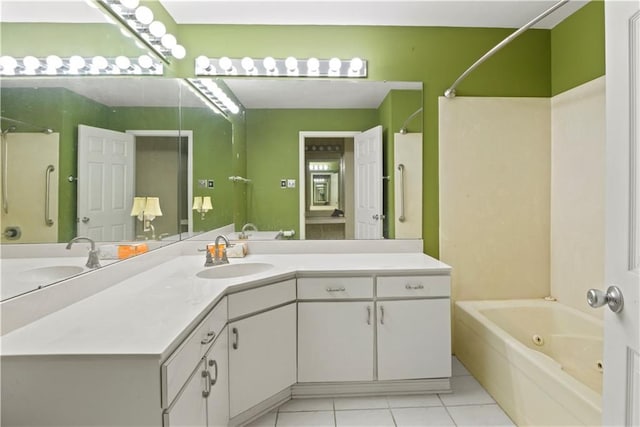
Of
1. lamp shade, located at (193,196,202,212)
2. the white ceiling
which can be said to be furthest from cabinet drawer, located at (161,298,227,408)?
the white ceiling

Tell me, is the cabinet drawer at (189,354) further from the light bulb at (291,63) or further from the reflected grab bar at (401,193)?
the light bulb at (291,63)

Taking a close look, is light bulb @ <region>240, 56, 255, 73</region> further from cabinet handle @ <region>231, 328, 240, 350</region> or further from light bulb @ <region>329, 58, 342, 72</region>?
cabinet handle @ <region>231, 328, 240, 350</region>

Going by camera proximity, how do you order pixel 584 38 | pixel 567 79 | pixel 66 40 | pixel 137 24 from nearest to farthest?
pixel 66 40 < pixel 137 24 < pixel 584 38 < pixel 567 79

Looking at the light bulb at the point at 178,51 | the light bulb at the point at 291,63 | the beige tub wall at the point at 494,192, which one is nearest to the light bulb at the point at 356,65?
the light bulb at the point at 291,63

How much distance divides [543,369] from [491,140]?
1.57m

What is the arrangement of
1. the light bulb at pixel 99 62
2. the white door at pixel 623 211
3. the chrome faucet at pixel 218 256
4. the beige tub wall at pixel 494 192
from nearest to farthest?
the white door at pixel 623 211, the light bulb at pixel 99 62, the chrome faucet at pixel 218 256, the beige tub wall at pixel 494 192

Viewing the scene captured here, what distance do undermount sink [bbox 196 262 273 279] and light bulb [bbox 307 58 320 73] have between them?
141 centimetres

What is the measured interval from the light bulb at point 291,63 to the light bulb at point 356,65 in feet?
1.31

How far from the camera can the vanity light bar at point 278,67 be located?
218 centimetres

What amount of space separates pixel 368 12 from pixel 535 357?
2.30 meters

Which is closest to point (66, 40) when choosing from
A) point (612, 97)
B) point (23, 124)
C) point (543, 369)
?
point (23, 124)

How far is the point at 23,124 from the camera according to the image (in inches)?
36.3

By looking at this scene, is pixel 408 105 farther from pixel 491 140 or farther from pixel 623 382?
pixel 623 382

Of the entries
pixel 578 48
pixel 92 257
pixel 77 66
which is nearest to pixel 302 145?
pixel 77 66
